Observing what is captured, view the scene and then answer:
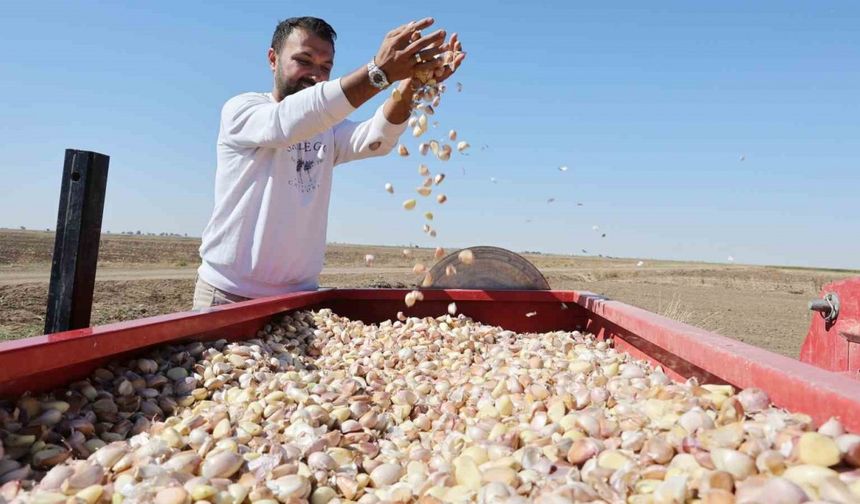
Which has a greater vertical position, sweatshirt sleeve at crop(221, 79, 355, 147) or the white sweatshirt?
sweatshirt sleeve at crop(221, 79, 355, 147)

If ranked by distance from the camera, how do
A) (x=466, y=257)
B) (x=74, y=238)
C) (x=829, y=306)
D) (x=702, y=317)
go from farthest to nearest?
(x=702, y=317) → (x=466, y=257) → (x=829, y=306) → (x=74, y=238)

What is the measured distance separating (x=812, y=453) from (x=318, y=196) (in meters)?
2.43

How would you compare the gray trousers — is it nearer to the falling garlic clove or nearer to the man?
the man

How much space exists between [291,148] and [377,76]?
0.68 metres

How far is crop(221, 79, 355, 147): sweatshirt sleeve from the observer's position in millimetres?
2529

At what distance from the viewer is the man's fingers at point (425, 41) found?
102 inches

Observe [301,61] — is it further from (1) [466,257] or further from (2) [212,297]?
(1) [466,257]

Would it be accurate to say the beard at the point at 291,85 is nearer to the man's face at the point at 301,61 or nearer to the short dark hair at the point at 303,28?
the man's face at the point at 301,61

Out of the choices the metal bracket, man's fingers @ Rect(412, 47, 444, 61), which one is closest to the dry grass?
the metal bracket

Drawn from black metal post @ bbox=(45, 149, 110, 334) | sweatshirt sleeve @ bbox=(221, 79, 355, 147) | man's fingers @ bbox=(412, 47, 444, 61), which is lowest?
black metal post @ bbox=(45, 149, 110, 334)

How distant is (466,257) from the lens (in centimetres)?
383

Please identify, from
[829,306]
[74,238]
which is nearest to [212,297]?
[74,238]

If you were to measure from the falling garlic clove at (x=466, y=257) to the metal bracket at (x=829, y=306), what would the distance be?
6.16 feet

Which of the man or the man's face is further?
the man's face
